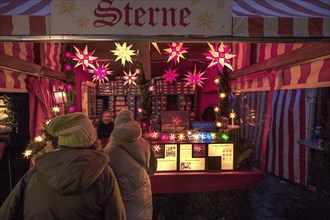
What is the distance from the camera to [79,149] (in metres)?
1.77

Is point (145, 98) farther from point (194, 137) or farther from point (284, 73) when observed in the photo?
point (284, 73)

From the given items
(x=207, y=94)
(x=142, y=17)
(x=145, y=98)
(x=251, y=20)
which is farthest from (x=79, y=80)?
(x=251, y=20)

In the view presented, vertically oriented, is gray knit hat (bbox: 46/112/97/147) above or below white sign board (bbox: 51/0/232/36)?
below

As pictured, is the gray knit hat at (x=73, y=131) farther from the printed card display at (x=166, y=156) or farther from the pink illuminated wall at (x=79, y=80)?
the pink illuminated wall at (x=79, y=80)

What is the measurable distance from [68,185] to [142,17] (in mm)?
1755

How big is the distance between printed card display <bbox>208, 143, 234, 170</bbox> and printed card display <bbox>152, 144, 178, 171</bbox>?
0.71 metres

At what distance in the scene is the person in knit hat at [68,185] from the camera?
1.61 meters

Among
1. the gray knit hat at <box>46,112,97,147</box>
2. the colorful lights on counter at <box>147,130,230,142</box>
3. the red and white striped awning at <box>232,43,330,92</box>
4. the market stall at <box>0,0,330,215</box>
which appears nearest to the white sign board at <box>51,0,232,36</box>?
the market stall at <box>0,0,330,215</box>

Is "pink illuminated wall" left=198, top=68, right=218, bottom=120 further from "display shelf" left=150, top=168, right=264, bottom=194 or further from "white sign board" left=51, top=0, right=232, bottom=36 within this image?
"white sign board" left=51, top=0, right=232, bottom=36

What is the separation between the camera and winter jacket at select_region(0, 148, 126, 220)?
1.60m

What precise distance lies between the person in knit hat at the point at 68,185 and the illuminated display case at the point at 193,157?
2.61 meters

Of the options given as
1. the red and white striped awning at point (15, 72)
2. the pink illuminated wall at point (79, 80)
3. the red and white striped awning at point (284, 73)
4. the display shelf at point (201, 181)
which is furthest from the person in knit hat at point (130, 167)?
the pink illuminated wall at point (79, 80)

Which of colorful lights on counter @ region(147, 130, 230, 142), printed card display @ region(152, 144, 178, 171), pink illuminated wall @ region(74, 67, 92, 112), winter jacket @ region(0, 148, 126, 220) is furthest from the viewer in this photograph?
pink illuminated wall @ region(74, 67, 92, 112)

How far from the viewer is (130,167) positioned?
2723mm
